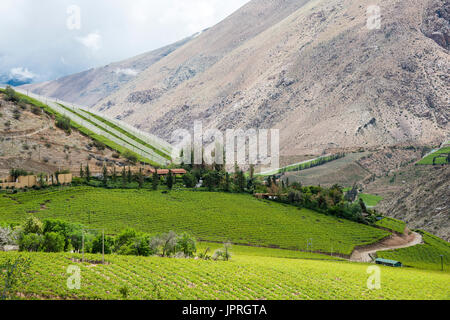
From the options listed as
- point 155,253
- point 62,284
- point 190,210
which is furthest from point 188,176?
point 62,284

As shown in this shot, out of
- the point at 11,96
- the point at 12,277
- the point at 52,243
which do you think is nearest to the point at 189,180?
the point at 52,243

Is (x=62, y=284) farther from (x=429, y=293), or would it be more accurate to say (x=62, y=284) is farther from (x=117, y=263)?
(x=429, y=293)

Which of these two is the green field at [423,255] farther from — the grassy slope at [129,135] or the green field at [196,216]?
the grassy slope at [129,135]

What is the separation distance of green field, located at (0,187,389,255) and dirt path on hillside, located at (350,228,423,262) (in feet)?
5.26

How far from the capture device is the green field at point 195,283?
31.8 metres

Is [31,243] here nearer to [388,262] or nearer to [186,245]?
[186,245]

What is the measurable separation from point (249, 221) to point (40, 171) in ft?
192

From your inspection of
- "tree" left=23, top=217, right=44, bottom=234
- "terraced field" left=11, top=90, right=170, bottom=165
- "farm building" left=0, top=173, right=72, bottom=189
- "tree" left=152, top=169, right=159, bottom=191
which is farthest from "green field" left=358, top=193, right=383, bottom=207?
"tree" left=23, top=217, right=44, bottom=234

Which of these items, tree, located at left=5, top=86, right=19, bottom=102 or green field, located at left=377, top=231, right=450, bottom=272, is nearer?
green field, located at left=377, top=231, right=450, bottom=272

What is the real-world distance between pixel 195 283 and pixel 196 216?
2365 inches

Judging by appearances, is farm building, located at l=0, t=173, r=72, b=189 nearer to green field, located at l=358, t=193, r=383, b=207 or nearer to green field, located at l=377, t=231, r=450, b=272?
green field, located at l=377, t=231, r=450, b=272

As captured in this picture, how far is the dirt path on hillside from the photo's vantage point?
8806 centimetres

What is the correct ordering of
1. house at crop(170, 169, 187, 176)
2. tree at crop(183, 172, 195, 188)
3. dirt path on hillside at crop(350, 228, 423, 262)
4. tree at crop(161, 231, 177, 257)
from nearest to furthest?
1. tree at crop(161, 231, 177, 257)
2. dirt path on hillside at crop(350, 228, 423, 262)
3. tree at crop(183, 172, 195, 188)
4. house at crop(170, 169, 187, 176)

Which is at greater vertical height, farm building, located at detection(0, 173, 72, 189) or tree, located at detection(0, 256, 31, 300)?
farm building, located at detection(0, 173, 72, 189)
